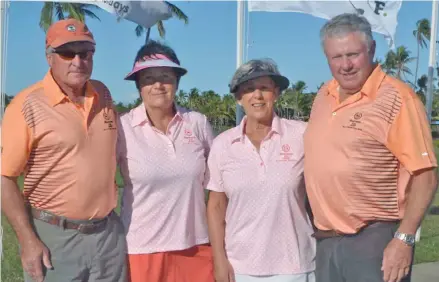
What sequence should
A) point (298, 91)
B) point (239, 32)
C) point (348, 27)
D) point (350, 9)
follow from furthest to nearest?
point (298, 91)
point (350, 9)
point (239, 32)
point (348, 27)

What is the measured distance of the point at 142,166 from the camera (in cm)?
383

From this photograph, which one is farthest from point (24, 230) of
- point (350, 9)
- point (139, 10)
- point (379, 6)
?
point (379, 6)

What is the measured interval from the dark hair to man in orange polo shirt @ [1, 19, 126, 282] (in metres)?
0.33

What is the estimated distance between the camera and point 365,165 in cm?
336

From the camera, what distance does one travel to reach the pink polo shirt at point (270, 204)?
367 centimetres

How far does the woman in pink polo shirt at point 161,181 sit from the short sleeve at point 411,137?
1267 millimetres

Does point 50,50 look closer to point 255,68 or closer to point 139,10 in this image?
point 255,68

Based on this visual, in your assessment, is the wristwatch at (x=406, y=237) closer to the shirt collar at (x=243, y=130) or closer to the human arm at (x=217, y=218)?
the shirt collar at (x=243, y=130)

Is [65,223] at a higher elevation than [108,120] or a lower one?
lower

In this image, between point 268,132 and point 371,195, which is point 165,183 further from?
point 371,195

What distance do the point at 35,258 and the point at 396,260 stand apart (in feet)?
6.75

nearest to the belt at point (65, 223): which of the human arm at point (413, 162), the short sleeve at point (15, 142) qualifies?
the short sleeve at point (15, 142)

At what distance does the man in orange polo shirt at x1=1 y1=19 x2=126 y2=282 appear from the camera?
3607 millimetres

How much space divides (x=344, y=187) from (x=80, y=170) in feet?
4.99
